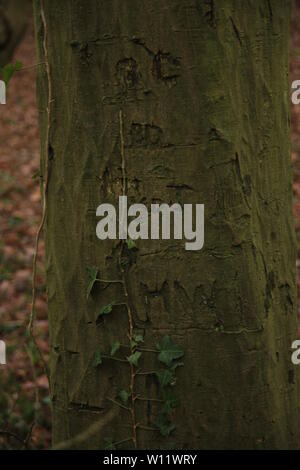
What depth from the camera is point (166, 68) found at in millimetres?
1494

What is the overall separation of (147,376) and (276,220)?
55 cm

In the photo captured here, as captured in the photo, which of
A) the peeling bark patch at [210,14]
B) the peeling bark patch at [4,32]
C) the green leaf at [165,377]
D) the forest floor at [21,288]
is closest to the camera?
the peeling bark patch at [210,14]

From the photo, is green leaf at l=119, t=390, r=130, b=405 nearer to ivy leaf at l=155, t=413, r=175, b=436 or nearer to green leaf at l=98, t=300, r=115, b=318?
ivy leaf at l=155, t=413, r=175, b=436

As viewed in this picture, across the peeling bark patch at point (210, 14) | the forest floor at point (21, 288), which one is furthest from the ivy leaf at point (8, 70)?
the peeling bark patch at point (210, 14)

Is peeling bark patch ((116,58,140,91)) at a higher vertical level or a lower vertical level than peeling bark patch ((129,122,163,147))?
higher

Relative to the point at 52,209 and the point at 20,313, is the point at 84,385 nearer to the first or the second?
the point at 52,209

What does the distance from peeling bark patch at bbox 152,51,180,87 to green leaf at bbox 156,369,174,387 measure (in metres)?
0.74

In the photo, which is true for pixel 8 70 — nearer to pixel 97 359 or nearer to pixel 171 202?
pixel 171 202

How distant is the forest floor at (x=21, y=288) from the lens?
9.10 feet

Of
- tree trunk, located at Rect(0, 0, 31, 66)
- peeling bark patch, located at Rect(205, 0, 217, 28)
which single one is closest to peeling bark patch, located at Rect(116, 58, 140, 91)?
peeling bark patch, located at Rect(205, 0, 217, 28)

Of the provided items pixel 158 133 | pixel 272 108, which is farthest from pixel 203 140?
pixel 272 108

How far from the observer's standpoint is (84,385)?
1681mm

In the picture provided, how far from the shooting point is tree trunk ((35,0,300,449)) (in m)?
1.50

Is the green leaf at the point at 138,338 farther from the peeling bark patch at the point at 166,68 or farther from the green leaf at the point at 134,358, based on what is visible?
the peeling bark patch at the point at 166,68
